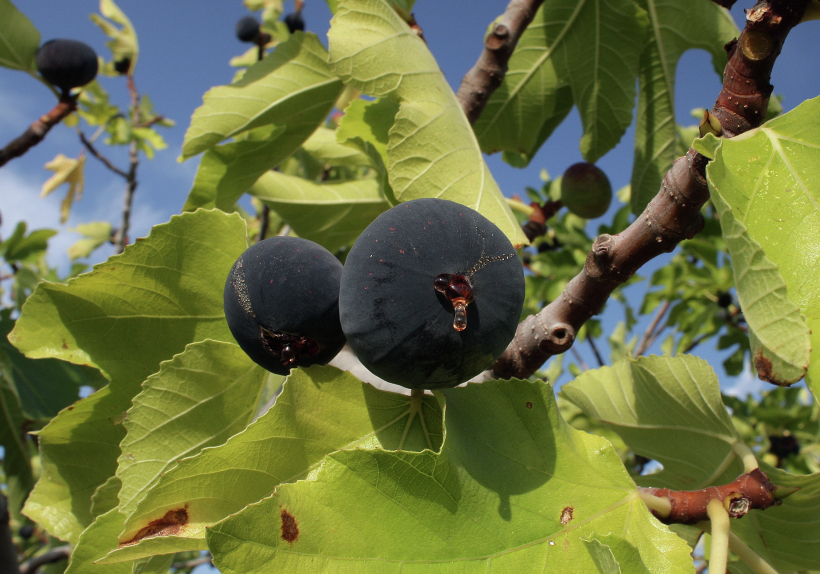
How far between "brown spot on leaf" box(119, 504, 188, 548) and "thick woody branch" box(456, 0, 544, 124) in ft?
4.30

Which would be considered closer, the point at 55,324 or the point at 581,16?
the point at 55,324

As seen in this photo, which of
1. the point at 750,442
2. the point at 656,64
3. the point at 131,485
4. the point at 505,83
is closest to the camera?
the point at 131,485

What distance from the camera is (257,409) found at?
139 cm

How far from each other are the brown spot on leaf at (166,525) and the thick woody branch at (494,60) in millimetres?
1312

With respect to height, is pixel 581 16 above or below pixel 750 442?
above

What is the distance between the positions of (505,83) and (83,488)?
1.89 m

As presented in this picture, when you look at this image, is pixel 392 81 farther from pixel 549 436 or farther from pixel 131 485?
pixel 131 485

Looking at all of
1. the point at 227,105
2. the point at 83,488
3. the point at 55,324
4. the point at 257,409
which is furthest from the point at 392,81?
the point at 83,488

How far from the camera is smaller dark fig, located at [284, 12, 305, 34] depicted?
19.4 ft

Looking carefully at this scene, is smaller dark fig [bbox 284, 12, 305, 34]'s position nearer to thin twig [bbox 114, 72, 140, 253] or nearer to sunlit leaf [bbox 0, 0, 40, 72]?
thin twig [bbox 114, 72, 140, 253]

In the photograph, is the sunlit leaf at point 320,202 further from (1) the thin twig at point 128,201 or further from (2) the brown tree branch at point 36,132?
(1) the thin twig at point 128,201

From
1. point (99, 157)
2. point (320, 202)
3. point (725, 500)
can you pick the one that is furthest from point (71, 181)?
point (725, 500)

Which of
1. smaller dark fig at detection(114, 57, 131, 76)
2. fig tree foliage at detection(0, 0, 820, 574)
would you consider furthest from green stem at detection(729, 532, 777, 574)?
smaller dark fig at detection(114, 57, 131, 76)

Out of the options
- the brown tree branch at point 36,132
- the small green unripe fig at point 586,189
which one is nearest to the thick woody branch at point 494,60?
the small green unripe fig at point 586,189
